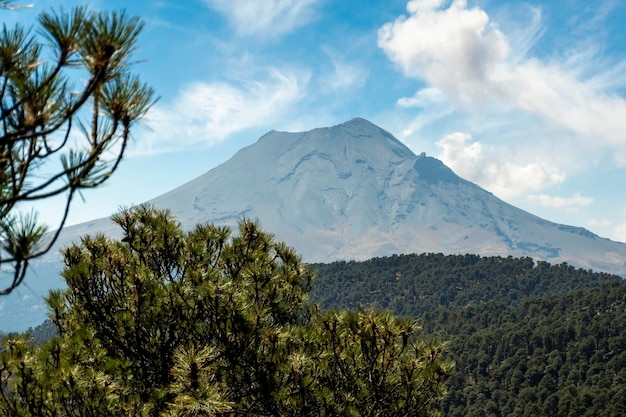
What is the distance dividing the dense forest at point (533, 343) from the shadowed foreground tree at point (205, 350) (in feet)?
157

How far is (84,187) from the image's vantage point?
301cm

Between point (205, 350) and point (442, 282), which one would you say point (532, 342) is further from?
point (205, 350)

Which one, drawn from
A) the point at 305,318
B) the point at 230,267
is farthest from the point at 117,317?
the point at 305,318

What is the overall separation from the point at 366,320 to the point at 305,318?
215 centimetres

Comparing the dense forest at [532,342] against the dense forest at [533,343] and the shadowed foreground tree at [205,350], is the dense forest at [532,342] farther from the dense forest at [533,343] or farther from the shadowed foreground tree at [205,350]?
the shadowed foreground tree at [205,350]

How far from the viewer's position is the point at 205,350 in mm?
5066

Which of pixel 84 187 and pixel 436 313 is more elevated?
pixel 84 187

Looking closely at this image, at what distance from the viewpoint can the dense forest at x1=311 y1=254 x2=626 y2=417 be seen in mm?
67562

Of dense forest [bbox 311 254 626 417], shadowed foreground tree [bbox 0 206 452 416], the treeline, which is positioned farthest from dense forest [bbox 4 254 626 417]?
shadowed foreground tree [bbox 0 206 452 416]

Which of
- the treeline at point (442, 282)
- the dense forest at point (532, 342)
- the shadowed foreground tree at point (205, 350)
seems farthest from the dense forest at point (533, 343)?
the shadowed foreground tree at point (205, 350)

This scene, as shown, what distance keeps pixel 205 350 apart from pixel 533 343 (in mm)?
96093

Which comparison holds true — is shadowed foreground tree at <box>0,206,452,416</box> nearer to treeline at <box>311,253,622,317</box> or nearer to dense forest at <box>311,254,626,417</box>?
dense forest at <box>311,254,626,417</box>

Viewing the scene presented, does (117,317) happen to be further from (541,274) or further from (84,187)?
(541,274)

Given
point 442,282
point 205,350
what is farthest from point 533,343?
point 205,350
